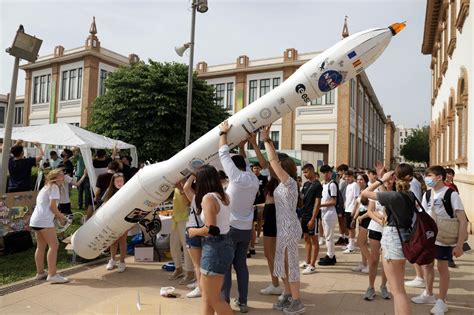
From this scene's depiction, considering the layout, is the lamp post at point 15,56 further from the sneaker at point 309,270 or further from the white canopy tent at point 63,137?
the sneaker at point 309,270

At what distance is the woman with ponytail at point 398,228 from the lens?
3629mm

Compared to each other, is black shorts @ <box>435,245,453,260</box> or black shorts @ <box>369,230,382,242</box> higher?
black shorts @ <box>369,230,382,242</box>

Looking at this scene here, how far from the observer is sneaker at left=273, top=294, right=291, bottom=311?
14.6ft

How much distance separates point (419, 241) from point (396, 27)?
10.1ft

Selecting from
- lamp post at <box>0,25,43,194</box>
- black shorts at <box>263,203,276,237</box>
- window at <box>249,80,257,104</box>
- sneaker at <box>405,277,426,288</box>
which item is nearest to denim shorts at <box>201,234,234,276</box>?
black shorts at <box>263,203,276,237</box>

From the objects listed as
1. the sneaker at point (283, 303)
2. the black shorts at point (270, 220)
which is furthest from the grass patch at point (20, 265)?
the sneaker at point (283, 303)

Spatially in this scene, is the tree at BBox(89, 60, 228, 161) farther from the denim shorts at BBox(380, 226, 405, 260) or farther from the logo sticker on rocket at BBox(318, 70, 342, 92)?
the denim shorts at BBox(380, 226, 405, 260)

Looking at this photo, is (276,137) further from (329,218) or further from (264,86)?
(329,218)

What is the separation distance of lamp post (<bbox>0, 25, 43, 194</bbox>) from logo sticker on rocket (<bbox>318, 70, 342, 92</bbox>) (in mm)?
5798

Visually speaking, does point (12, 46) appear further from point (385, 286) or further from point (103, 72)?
point (103, 72)

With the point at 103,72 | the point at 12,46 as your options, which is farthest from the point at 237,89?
the point at 12,46

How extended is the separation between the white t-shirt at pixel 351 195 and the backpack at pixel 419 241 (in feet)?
13.7

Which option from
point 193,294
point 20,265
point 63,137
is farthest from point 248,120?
point 63,137

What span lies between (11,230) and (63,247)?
1.18m
